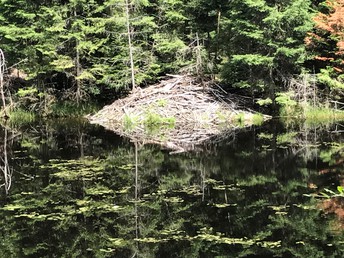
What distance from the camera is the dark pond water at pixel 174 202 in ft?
21.4

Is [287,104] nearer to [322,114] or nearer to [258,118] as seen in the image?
[258,118]

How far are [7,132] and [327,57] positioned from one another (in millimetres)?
16414

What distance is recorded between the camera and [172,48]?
25.5 meters

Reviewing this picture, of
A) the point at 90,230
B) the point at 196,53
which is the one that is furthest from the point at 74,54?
the point at 90,230

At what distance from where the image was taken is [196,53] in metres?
25.2

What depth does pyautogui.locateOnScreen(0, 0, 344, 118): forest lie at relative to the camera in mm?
22281

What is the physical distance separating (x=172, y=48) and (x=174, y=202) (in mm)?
17916

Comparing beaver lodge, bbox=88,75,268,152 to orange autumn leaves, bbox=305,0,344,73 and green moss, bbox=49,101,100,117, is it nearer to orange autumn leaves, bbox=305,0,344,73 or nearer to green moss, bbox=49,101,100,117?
green moss, bbox=49,101,100,117

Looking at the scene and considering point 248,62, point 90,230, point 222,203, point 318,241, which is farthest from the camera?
point 248,62

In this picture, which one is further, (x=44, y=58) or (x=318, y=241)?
(x=44, y=58)

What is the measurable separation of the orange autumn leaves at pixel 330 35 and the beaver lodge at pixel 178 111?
4497 millimetres

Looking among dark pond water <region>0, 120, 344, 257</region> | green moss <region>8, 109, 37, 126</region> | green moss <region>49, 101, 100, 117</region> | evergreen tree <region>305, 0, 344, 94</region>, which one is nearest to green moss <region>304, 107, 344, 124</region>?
evergreen tree <region>305, 0, 344, 94</region>

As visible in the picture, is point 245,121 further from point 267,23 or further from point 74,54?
point 74,54

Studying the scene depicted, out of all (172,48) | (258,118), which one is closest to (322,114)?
Answer: (258,118)
